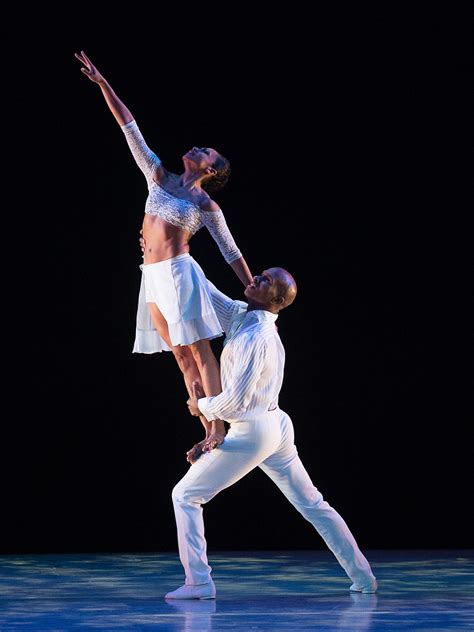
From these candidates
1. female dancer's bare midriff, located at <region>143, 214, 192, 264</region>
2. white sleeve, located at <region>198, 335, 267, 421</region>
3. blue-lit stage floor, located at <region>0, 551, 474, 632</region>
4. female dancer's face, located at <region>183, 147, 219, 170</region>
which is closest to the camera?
blue-lit stage floor, located at <region>0, 551, 474, 632</region>

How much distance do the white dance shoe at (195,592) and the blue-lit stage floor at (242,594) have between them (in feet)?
0.15

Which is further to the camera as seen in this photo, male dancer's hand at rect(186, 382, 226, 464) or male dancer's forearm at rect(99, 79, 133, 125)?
male dancer's forearm at rect(99, 79, 133, 125)

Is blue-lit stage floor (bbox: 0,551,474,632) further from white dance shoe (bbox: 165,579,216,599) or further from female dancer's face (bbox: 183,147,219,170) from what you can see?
female dancer's face (bbox: 183,147,219,170)

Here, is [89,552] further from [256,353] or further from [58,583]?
[256,353]

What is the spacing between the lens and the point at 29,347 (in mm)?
6691

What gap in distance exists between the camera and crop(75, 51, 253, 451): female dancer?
15.8ft

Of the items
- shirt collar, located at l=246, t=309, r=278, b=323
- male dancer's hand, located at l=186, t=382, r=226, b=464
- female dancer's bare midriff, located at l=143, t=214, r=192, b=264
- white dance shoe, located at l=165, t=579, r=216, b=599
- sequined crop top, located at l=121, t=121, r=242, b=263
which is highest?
sequined crop top, located at l=121, t=121, r=242, b=263

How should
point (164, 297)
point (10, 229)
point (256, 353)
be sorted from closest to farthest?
point (256, 353), point (164, 297), point (10, 229)

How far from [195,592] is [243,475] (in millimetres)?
478

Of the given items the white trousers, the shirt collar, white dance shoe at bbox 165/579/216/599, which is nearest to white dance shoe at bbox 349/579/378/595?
the white trousers

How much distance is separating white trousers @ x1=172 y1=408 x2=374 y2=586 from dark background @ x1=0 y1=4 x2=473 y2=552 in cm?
218

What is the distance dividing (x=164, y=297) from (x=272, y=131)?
2388 millimetres

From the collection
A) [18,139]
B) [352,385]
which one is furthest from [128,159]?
[352,385]

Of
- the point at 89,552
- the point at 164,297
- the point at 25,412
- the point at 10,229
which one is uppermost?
the point at 10,229
